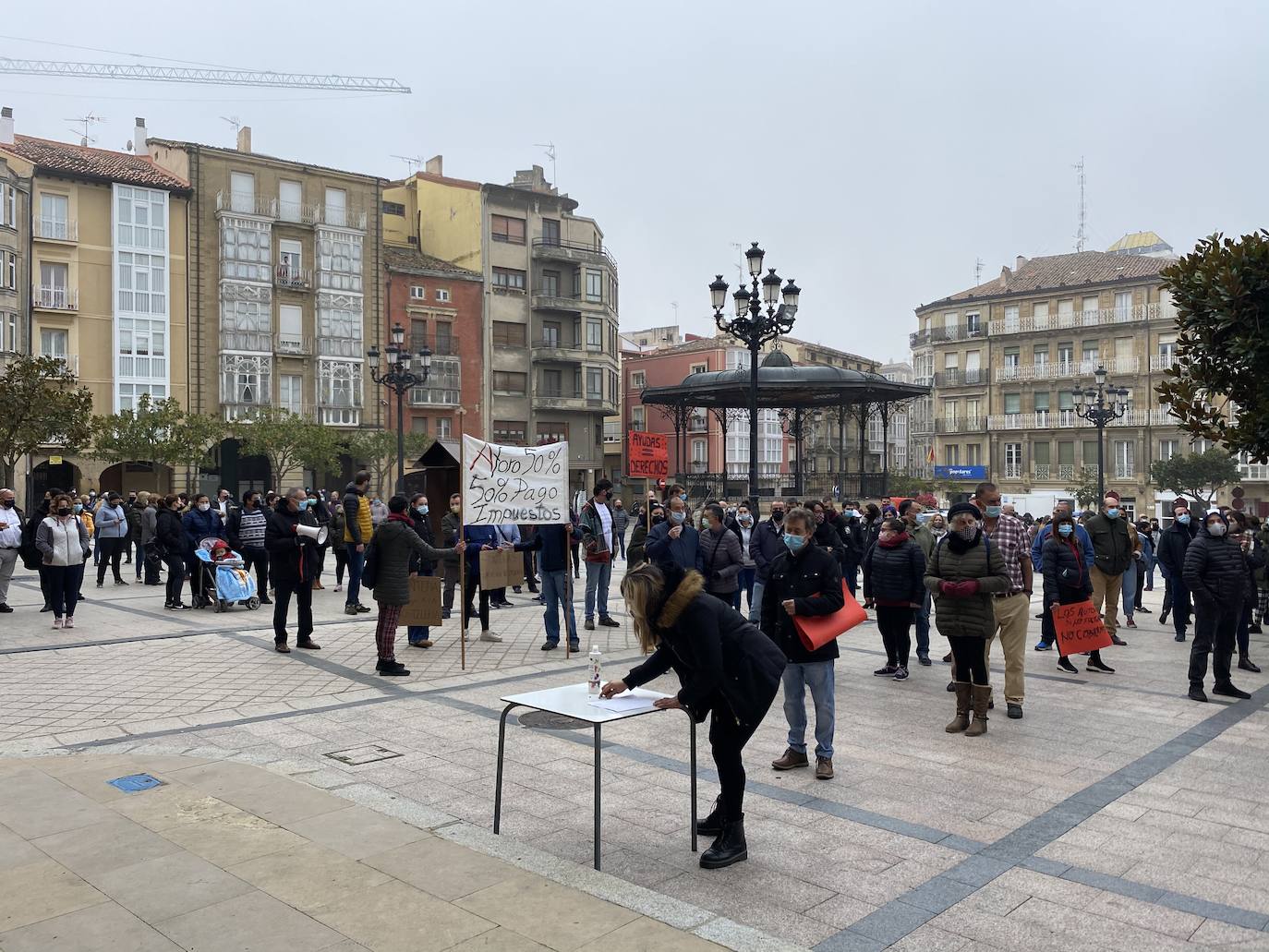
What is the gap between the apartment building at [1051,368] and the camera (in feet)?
189

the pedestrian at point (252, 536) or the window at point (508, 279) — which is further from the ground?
the window at point (508, 279)

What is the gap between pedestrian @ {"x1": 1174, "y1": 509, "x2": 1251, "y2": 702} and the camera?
8.80 m

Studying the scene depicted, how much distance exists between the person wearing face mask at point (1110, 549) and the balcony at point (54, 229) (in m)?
42.0

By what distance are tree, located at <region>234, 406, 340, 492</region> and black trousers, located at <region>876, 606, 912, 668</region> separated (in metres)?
33.8

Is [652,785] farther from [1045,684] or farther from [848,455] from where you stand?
[848,455]

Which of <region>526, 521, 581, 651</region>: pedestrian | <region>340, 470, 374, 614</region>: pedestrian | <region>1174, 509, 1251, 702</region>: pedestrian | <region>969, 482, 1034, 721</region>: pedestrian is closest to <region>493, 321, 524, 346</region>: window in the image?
<region>340, 470, 374, 614</region>: pedestrian

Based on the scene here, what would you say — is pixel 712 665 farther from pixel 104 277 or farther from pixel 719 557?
pixel 104 277

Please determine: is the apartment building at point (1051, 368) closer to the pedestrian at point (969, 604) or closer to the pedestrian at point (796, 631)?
the pedestrian at point (969, 604)

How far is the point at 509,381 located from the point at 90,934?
51987 mm

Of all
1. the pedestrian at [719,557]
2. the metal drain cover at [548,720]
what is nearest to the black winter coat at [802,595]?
the metal drain cover at [548,720]

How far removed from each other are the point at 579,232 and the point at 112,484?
28500 millimetres

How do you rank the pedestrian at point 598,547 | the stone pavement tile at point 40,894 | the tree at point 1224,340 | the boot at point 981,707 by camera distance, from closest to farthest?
1. the stone pavement tile at point 40,894
2. the boot at point 981,707
3. the tree at point 1224,340
4. the pedestrian at point 598,547

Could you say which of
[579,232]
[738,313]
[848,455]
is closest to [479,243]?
[579,232]

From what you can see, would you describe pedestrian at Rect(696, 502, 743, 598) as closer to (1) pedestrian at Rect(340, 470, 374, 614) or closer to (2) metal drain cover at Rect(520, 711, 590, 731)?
(1) pedestrian at Rect(340, 470, 374, 614)
